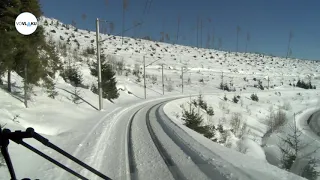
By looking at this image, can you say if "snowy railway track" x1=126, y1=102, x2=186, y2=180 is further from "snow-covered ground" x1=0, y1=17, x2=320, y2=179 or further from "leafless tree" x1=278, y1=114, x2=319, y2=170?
"leafless tree" x1=278, y1=114, x2=319, y2=170

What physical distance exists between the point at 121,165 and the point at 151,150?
2.00 m

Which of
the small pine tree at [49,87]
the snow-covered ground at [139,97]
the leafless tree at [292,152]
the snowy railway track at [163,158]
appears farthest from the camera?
the small pine tree at [49,87]

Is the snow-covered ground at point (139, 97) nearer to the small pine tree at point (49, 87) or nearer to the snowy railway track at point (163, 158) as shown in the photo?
the small pine tree at point (49, 87)

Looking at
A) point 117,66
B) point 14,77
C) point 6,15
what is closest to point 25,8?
point 6,15

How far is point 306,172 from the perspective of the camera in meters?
10.2

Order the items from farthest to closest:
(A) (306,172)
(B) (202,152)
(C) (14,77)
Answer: (C) (14,77)
(A) (306,172)
(B) (202,152)

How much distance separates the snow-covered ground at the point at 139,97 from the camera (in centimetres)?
994

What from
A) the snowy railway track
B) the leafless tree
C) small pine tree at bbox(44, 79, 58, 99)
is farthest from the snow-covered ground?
the leafless tree

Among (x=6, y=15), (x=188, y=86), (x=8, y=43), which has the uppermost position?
(x=6, y=15)

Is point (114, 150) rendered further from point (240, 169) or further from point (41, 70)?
point (41, 70)

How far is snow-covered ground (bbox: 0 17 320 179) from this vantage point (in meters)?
9.94

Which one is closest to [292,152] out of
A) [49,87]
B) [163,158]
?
[163,158]

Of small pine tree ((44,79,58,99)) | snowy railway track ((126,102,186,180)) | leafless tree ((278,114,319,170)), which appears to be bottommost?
leafless tree ((278,114,319,170))

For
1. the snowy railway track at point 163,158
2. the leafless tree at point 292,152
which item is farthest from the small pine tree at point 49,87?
the leafless tree at point 292,152
